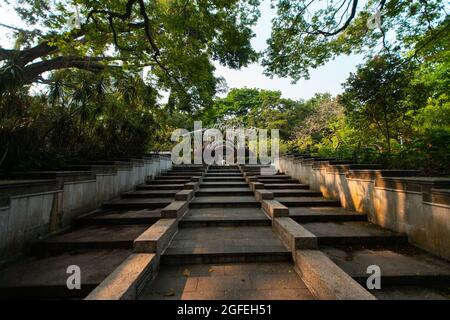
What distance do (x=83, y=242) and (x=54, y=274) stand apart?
819mm

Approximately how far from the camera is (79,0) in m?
5.68

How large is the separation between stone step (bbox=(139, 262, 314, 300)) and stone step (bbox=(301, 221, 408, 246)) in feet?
3.77

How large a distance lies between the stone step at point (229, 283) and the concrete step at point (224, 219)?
56.6 inches

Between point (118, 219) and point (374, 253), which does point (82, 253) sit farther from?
point (374, 253)

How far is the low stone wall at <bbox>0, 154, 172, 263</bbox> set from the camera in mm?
3283

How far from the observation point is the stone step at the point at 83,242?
140 inches

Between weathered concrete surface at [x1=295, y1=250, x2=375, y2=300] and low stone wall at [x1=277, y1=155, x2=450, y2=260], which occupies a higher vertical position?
low stone wall at [x1=277, y1=155, x2=450, y2=260]

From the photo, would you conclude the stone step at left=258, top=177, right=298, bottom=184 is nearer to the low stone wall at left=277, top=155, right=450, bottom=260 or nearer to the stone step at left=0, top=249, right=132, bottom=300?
the low stone wall at left=277, top=155, right=450, bottom=260

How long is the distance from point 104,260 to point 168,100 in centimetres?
927

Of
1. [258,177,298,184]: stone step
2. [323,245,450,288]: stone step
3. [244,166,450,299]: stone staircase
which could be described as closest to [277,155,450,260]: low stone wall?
[244,166,450,299]: stone staircase

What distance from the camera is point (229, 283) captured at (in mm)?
2717

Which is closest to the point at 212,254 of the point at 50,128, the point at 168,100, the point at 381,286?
the point at 381,286

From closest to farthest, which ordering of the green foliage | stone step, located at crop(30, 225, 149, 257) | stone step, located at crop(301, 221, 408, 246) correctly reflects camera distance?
stone step, located at crop(30, 225, 149, 257) < stone step, located at crop(301, 221, 408, 246) < the green foliage

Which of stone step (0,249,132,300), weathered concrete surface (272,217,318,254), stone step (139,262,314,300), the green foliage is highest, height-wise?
the green foliage
